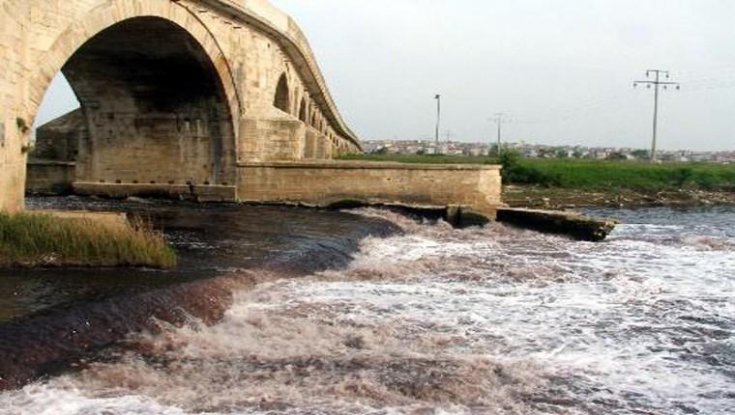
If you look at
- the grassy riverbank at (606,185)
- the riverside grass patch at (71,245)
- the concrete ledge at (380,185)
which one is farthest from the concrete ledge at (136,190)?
the grassy riverbank at (606,185)

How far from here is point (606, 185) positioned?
38.7m

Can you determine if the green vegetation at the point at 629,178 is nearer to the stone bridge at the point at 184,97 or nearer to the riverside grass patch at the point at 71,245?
the stone bridge at the point at 184,97

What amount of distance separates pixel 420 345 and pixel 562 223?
489 inches

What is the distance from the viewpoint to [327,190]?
21609 mm

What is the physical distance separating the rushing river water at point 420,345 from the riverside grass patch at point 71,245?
86cm

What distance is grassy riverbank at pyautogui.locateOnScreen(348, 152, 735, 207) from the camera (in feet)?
113

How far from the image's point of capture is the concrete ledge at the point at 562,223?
18.7 metres

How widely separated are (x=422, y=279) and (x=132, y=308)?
4937 millimetres

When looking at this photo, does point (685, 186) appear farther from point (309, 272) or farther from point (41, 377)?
point (41, 377)

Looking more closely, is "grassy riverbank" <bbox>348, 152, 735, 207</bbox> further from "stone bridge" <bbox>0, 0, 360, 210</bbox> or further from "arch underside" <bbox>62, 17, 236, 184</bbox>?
"arch underside" <bbox>62, 17, 236, 184</bbox>

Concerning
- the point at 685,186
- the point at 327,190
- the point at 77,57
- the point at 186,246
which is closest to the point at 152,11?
the point at 77,57

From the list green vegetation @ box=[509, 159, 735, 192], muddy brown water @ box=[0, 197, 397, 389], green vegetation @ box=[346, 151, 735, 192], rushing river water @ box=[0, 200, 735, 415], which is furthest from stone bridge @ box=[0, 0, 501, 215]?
green vegetation @ box=[509, 159, 735, 192]

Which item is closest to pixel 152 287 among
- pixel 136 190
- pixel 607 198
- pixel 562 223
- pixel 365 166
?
pixel 562 223

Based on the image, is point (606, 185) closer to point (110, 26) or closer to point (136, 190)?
point (136, 190)
